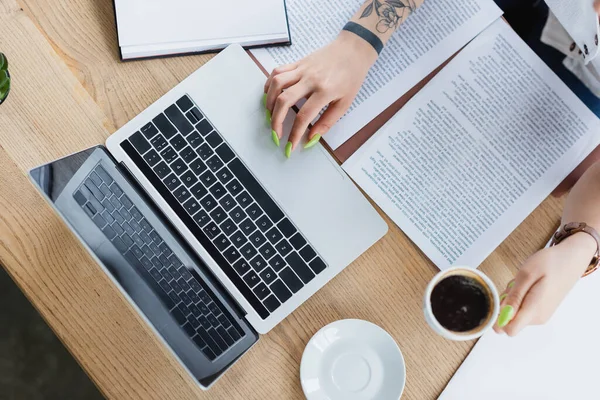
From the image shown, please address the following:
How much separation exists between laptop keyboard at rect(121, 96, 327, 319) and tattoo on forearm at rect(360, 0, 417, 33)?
0.97 ft

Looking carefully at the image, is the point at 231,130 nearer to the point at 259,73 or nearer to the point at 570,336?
the point at 259,73

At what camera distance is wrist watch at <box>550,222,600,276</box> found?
0.79m

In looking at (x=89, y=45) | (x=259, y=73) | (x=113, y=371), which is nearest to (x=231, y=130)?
(x=259, y=73)

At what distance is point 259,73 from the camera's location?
807 millimetres

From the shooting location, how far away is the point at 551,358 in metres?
0.83

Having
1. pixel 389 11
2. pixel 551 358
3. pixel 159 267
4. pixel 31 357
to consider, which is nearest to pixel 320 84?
pixel 389 11

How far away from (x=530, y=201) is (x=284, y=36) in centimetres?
44

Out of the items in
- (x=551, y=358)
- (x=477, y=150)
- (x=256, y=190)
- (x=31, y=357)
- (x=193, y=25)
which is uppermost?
(x=193, y=25)

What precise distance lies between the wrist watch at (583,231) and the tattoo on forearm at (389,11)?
14.9 inches

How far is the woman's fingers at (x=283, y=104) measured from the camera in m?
0.77

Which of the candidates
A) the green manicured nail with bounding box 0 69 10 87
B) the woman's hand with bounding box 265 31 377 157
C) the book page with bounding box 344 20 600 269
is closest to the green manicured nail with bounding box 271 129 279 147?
the woman's hand with bounding box 265 31 377 157

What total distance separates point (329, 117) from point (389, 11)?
0.18m

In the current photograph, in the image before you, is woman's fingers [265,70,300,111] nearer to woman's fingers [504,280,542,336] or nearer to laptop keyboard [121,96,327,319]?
laptop keyboard [121,96,327,319]

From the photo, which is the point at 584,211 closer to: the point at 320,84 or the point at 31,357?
the point at 320,84
